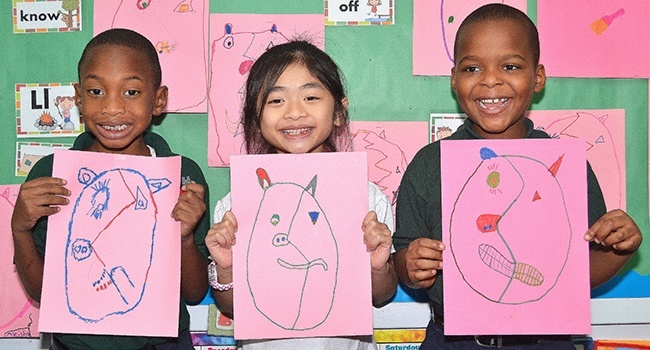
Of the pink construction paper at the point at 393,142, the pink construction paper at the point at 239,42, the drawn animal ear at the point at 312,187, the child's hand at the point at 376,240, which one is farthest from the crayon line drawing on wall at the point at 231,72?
the child's hand at the point at 376,240

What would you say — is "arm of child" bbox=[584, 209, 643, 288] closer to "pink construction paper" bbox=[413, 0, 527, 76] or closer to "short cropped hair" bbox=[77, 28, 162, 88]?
"pink construction paper" bbox=[413, 0, 527, 76]

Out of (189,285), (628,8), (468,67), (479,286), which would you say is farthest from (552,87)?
(189,285)

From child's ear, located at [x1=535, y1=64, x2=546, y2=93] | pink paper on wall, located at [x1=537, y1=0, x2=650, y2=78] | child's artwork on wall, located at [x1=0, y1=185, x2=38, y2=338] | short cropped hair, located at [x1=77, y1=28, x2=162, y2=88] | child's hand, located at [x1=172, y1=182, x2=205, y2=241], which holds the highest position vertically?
pink paper on wall, located at [x1=537, y1=0, x2=650, y2=78]

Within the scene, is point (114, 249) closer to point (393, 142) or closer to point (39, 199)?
point (39, 199)

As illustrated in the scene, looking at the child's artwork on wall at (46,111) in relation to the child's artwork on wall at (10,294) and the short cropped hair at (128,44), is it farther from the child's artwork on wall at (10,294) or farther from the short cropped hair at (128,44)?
the short cropped hair at (128,44)

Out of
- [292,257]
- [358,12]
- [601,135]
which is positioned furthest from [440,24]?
[292,257]

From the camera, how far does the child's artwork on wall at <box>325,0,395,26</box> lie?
1783 mm

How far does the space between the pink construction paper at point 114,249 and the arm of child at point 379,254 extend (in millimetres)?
394

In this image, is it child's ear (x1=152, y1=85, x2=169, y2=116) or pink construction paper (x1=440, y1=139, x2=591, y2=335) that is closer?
pink construction paper (x1=440, y1=139, x2=591, y2=335)

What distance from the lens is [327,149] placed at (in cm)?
170

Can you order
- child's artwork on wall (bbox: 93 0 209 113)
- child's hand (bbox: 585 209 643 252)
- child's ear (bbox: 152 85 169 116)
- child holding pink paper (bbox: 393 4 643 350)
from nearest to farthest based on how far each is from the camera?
child's hand (bbox: 585 209 643 252)
child holding pink paper (bbox: 393 4 643 350)
child's ear (bbox: 152 85 169 116)
child's artwork on wall (bbox: 93 0 209 113)

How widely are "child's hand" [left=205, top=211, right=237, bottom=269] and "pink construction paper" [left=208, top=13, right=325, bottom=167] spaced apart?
452 mm

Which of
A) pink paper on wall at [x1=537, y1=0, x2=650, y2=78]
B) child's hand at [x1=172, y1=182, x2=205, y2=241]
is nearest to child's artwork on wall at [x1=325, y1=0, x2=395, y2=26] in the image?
pink paper on wall at [x1=537, y1=0, x2=650, y2=78]

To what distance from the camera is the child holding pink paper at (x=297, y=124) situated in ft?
4.69
